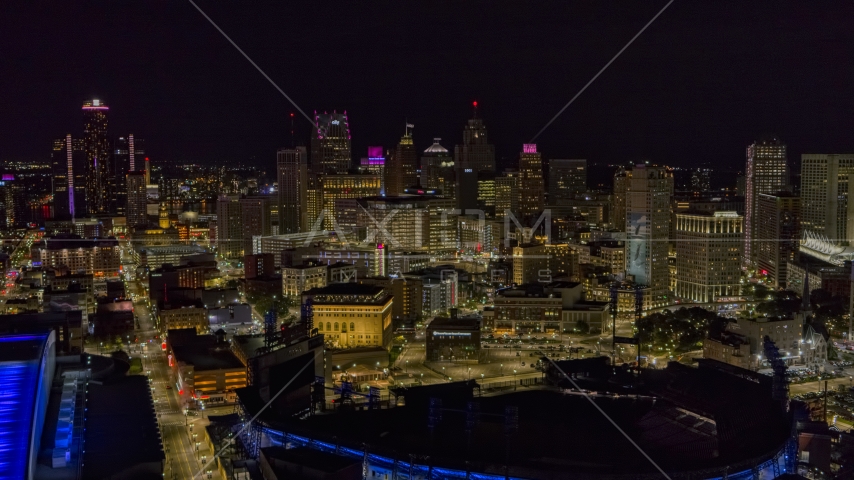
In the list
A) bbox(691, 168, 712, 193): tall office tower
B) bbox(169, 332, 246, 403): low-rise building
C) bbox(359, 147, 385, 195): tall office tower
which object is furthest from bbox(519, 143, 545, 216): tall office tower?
bbox(169, 332, 246, 403): low-rise building

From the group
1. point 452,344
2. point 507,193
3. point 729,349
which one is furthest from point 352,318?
point 507,193

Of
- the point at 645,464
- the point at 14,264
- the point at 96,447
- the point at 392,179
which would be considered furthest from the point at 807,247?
the point at 14,264

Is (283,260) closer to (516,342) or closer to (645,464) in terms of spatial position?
(516,342)

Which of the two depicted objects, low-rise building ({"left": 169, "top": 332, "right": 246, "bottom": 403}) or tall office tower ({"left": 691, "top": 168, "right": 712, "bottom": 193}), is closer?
low-rise building ({"left": 169, "top": 332, "right": 246, "bottom": 403})

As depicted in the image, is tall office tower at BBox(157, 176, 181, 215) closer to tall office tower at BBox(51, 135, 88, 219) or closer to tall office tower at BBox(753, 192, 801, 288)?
tall office tower at BBox(51, 135, 88, 219)

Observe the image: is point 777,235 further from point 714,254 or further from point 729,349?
point 729,349
